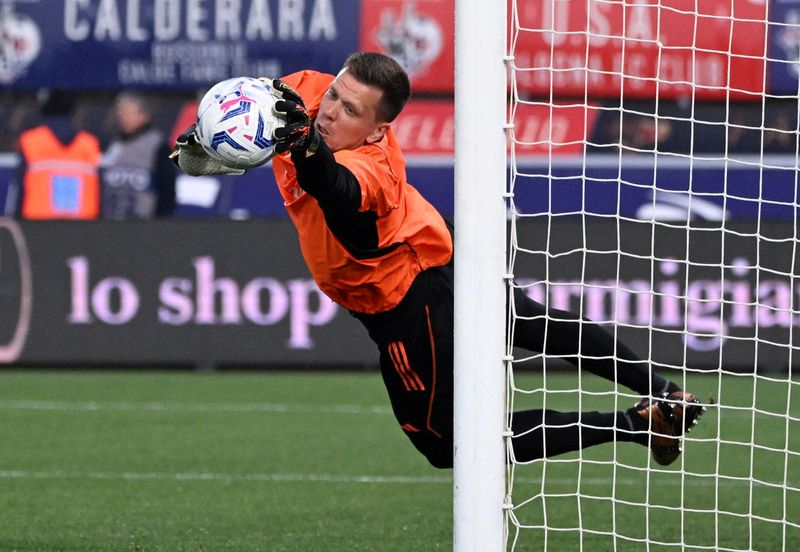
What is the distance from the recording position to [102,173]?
48.7ft

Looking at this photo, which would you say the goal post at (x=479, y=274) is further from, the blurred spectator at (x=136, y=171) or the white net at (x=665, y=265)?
the blurred spectator at (x=136, y=171)

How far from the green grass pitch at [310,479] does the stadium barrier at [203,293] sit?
70 cm

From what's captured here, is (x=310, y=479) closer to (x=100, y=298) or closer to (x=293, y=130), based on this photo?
(x=293, y=130)

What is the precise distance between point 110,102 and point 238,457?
829 cm

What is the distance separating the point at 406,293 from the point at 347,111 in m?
0.67

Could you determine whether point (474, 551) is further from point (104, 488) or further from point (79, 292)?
point (79, 292)

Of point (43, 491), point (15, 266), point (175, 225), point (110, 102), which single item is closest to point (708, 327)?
point (175, 225)

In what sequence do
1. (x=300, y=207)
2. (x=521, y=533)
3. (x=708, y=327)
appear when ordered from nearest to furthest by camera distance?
(x=300, y=207)
(x=521, y=533)
(x=708, y=327)

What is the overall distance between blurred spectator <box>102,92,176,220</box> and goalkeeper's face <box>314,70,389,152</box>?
392 inches

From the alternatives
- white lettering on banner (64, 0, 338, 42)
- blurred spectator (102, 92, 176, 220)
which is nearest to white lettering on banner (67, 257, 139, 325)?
blurred spectator (102, 92, 176, 220)

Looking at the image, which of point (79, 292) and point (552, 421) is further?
point (79, 292)

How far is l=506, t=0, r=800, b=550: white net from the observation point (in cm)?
523

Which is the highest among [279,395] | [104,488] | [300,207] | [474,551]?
[300,207]

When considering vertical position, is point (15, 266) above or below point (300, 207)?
below
